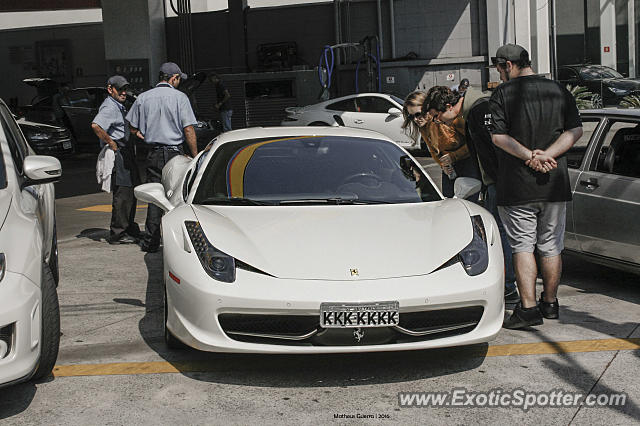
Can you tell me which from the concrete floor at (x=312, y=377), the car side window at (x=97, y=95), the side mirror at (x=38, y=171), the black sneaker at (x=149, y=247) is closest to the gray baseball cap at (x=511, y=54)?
the concrete floor at (x=312, y=377)

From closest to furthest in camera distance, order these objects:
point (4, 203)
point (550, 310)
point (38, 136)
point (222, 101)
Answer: point (4, 203) → point (550, 310) → point (38, 136) → point (222, 101)

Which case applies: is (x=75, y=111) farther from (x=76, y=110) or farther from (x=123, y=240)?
(x=123, y=240)

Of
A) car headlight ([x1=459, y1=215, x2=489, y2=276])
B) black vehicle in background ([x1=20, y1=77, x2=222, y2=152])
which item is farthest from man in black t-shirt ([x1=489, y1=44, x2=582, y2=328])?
black vehicle in background ([x1=20, y1=77, x2=222, y2=152])

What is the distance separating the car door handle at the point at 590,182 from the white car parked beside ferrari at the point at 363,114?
36.8 ft

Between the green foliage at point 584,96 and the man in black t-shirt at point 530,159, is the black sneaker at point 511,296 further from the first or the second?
the green foliage at point 584,96

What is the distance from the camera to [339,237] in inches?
187

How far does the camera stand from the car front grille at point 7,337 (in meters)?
3.94

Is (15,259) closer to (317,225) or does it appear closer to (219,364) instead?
(219,364)

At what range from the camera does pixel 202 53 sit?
28.8 metres

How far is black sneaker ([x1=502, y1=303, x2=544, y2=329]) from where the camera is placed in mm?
5445

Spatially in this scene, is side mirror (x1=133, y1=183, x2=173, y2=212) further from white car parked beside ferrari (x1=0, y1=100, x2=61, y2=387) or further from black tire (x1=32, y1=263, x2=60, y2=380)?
black tire (x1=32, y1=263, x2=60, y2=380)

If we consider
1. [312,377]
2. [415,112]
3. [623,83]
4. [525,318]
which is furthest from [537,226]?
[623,83]

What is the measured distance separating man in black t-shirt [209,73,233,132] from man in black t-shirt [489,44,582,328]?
15.0m

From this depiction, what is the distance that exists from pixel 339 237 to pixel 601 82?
21.5 metres
